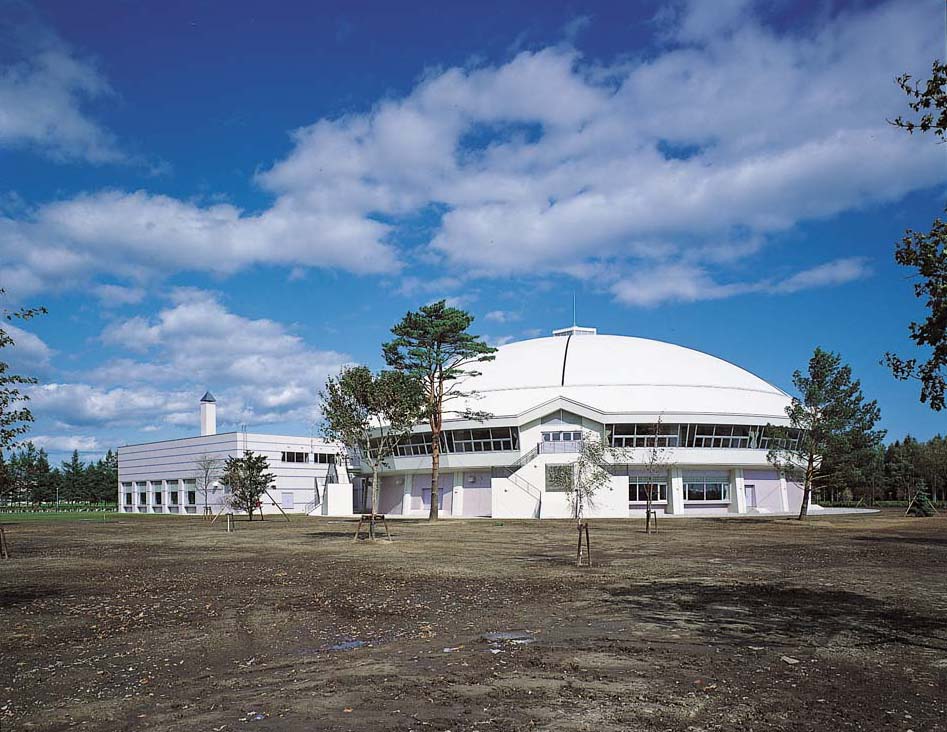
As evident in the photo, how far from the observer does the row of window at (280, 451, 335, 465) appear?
93.6 meters

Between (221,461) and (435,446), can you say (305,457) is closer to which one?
(221,461)

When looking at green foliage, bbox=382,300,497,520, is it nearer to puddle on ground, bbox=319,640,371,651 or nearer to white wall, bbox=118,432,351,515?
white wall, bbox=118,432,351,515

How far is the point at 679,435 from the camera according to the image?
212 feet

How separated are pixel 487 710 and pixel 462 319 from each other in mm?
49470

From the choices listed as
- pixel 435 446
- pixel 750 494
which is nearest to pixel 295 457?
pixel 435 446

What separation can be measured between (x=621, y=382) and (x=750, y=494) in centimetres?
1462

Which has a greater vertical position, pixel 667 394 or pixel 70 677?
pixel 667 394

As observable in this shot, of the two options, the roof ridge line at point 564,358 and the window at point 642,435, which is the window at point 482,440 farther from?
the roof ridge line at point 564,358

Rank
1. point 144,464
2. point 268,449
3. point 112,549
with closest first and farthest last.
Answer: point 112,549, point 268,449, point 144,464

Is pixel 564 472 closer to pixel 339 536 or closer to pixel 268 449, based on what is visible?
pixel 339 536

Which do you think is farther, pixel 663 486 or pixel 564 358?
pixel 564 358

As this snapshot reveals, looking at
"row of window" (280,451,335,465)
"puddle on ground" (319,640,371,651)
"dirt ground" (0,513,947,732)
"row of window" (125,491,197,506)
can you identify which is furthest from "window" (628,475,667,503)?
"row of window" (125,491,197,506)

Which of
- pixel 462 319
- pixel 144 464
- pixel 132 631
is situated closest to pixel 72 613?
Answer: pixel 132 631

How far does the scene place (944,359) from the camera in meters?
9.35
